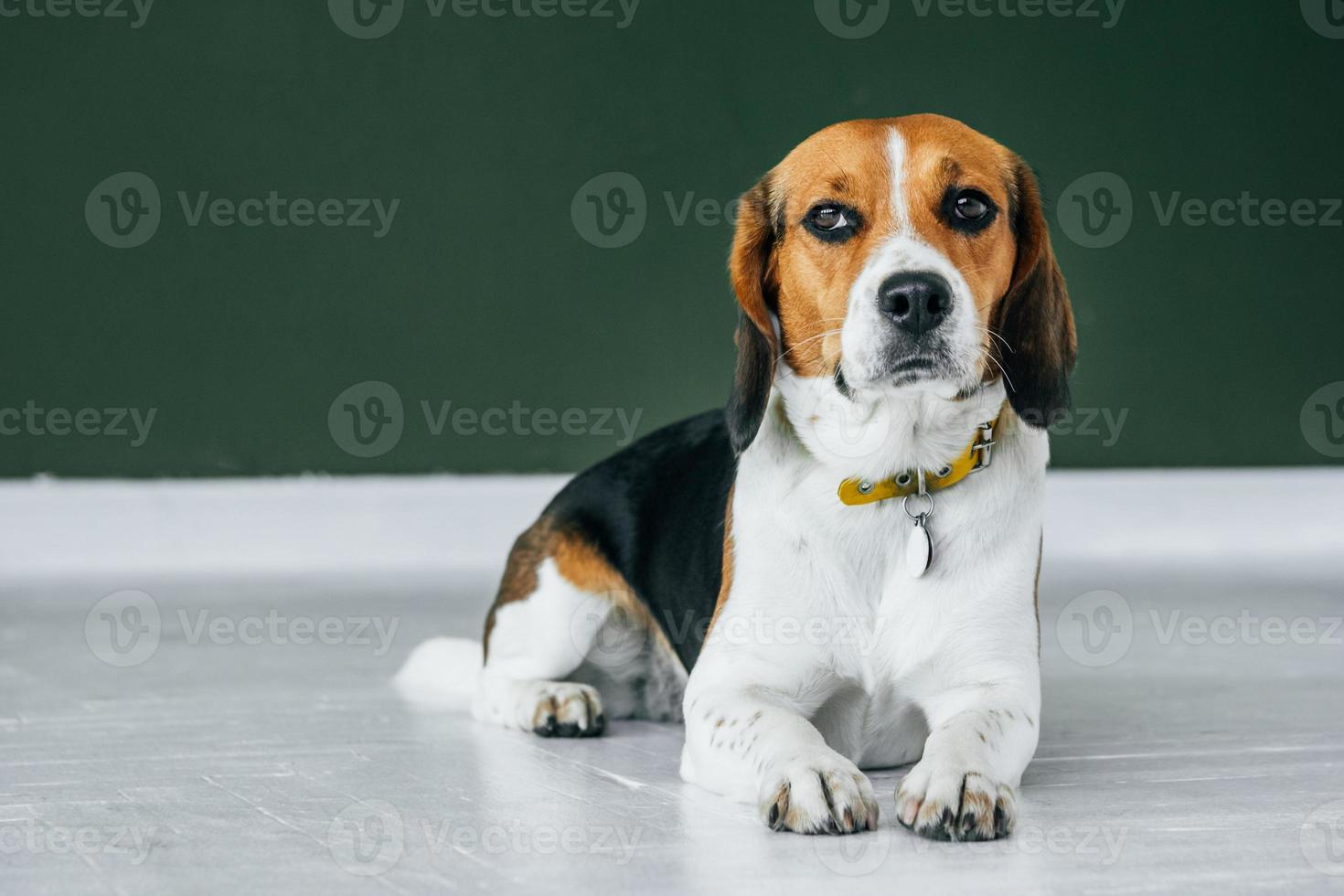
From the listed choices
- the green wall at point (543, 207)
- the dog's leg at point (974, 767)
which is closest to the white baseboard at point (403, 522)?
the green wall at point (543, 207)

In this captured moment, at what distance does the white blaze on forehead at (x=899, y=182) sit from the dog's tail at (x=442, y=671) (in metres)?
1.55

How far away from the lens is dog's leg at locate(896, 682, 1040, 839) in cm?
203

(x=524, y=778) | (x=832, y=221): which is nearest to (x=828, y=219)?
(x=832, y=221)

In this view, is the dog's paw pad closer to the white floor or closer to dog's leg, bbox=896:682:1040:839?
the white floor

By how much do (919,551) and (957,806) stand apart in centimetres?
55

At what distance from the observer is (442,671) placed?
3.60 m

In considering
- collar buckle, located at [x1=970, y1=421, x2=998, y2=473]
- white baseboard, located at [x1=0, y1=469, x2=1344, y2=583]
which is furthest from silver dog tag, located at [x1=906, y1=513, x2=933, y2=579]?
white baseboard, located at [x1=0, y1=469, x2=1344, y2=583]

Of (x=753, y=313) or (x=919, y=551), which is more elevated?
(x=753, y=313)

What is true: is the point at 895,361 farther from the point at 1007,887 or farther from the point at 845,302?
the point at 1007,887

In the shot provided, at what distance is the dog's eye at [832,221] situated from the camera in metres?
2.49

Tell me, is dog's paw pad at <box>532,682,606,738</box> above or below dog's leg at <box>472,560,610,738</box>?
below

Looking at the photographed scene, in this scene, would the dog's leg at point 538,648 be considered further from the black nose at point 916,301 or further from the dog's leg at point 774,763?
the black nose at point 916,301

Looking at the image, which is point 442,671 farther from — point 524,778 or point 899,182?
point 899,182

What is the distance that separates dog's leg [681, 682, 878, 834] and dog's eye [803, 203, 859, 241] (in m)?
0.78
